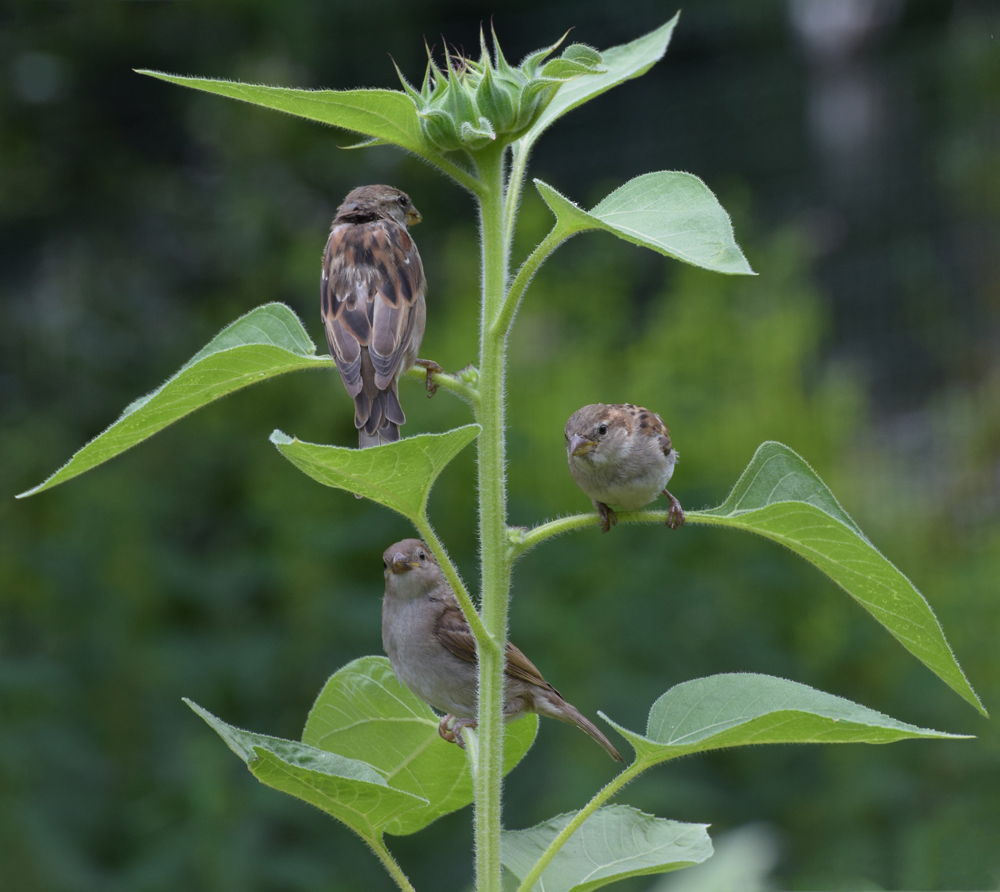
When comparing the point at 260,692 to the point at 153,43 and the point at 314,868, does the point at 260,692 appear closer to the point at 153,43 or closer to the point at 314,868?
the point at 314,868

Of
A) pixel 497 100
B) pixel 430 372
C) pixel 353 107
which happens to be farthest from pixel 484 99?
pixel 430 372

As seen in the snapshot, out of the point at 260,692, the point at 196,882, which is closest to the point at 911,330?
the point at 260,692

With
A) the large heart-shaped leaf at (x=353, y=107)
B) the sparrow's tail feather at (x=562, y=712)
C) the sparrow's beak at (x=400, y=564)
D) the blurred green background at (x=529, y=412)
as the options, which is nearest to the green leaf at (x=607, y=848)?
the sparrow's tail feather at (x=562, y=712)

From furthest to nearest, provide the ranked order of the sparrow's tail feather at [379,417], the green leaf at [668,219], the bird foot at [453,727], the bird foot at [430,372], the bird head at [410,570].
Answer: the bird head at [410,570]
the sparrow's tail feather at [379,417]
the bird foot at [453,727]
the bird foot at [430,372]
the green leaf at [668,219]

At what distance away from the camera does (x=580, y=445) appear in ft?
6.51

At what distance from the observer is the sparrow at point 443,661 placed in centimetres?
174

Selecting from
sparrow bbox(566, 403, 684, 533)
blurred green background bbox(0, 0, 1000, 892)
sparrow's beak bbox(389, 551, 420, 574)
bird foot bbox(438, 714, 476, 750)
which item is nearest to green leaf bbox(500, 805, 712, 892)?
A: bird foot bbox(438, 714, 476, 750)

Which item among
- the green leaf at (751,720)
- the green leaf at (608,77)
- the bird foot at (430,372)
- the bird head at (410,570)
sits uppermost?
the green leaf at (608,77)

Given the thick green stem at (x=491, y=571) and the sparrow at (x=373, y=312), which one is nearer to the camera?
the thick green stem at (x=491, y=571)

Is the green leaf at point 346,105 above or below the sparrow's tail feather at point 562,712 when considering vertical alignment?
above

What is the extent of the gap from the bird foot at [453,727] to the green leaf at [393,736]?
0.04 metres

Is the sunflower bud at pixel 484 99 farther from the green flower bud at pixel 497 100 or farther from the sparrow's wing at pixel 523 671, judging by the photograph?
the sparrow's wing at pixel 523 671

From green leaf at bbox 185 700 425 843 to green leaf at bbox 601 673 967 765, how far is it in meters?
0.26

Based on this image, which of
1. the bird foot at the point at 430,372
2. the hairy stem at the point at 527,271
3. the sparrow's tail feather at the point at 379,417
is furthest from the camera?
the sparrow's tail feather at the point at 379,417
